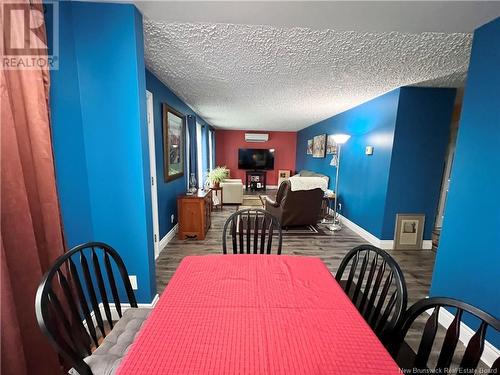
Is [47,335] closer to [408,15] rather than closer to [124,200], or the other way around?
[124,200]

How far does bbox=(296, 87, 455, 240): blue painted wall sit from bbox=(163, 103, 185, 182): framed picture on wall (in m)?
3.21

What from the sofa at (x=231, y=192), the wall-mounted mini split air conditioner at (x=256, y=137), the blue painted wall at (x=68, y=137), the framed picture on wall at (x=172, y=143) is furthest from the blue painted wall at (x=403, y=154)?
the wall-mounted mini split air conditioner at (x=256, y=137)

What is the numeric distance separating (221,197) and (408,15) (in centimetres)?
460

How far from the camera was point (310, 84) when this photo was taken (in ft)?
9.57

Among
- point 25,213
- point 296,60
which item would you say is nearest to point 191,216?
point 25,213

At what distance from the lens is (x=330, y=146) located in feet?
16.7

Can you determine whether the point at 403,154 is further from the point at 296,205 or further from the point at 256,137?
the point at 256,137

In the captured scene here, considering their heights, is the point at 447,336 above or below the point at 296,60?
below

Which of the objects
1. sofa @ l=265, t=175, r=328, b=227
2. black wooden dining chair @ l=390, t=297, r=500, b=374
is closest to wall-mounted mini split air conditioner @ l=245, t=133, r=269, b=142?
sofa @ l=265, t=175, r=328, b=227

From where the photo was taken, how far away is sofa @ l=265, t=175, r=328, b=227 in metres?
3.58

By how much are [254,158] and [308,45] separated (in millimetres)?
6558

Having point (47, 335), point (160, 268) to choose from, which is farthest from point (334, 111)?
point (47, 335)

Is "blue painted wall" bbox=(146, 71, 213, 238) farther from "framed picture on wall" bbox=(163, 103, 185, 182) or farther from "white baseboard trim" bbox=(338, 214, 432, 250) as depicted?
"white baseboard trim" bbox=(338, 214, 432, 250)

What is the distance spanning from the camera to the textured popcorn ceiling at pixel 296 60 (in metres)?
1.74
